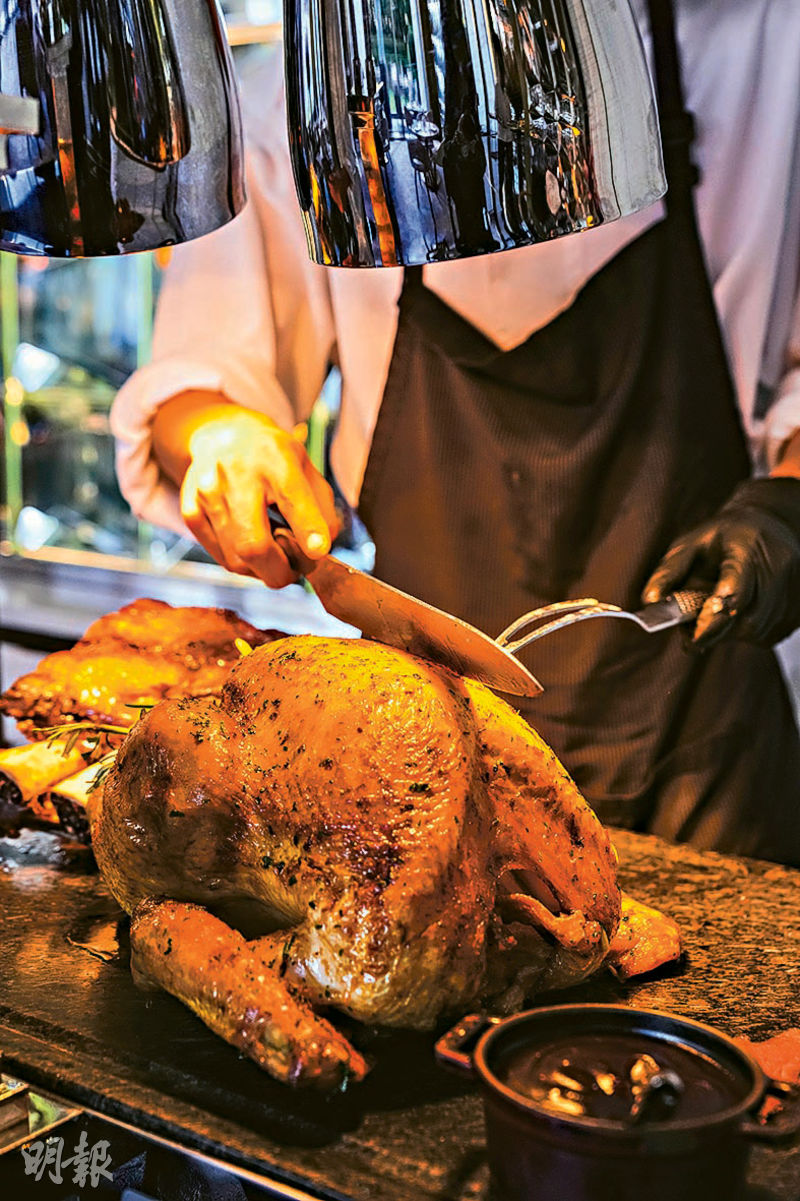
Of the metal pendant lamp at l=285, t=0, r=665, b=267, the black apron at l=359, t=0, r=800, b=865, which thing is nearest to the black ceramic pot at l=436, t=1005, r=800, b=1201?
the metal pendant lamp at l=285, t=0, r=665, b=267

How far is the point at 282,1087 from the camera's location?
933mm

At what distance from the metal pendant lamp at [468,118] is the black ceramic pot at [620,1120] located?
1.58 feet

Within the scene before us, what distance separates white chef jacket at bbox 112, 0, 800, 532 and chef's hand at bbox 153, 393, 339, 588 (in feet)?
0.70

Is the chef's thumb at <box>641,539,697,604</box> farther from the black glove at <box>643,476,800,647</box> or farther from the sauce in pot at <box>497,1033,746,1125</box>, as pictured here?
the sauce in pot at <box>497,1033,746,1125</box>

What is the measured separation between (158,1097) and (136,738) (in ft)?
1.00

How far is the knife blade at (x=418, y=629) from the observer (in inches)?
42.4

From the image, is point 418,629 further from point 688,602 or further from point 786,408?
point 786,408

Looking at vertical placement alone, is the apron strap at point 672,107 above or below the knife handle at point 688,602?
above

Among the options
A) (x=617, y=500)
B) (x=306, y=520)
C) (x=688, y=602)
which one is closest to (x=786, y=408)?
(x=617, y=500)

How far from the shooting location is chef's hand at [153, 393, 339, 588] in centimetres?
151

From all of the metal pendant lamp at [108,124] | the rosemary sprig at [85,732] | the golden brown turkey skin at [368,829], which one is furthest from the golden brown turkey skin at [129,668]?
the metal pendant lamp at [108,124]

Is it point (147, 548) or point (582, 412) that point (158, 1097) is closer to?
point (582, 412)

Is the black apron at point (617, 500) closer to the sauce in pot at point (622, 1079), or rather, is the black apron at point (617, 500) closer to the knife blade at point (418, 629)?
the knife blade at point (418, 629)

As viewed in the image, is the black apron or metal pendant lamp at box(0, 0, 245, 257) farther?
the black apron
